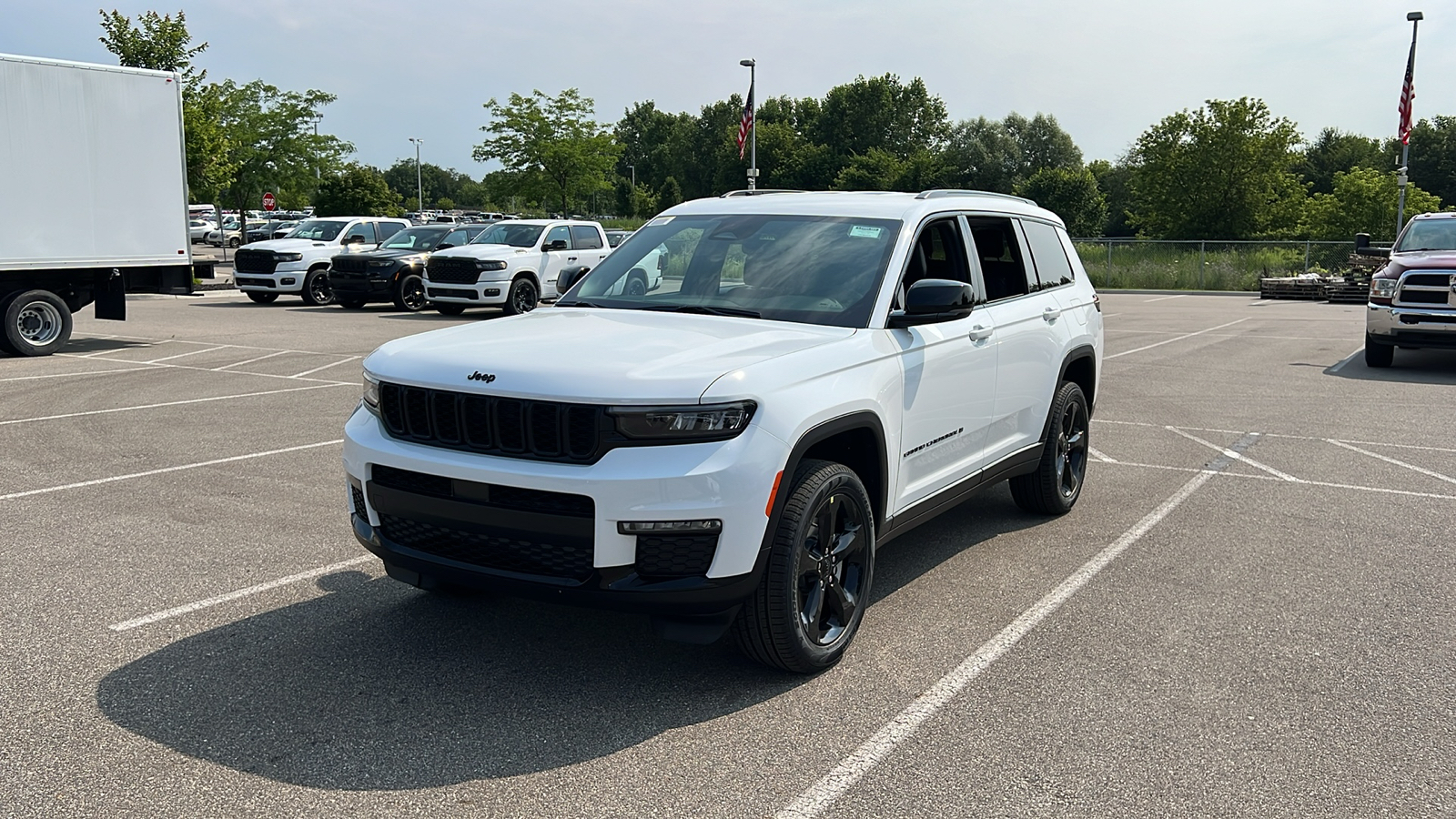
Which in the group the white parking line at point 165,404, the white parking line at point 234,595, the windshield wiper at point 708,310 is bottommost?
the white parking line at point 234,595

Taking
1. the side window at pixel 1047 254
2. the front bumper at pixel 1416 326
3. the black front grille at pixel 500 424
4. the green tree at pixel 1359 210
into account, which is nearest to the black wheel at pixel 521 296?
the front bumper at pixel 1416 326

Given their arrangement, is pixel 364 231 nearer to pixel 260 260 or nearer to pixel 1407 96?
pixel 260 260

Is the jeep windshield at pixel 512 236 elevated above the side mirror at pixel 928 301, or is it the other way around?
the jeep windshield at pixel 512 236

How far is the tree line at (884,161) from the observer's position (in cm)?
4406

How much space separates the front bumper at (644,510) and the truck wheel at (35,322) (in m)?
13.8

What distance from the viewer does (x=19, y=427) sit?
31.9 ft

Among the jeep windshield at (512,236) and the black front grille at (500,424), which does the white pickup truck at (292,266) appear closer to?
the jeep windshield at (512,236)

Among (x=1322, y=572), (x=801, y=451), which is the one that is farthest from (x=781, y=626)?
(x=1322, y=572)

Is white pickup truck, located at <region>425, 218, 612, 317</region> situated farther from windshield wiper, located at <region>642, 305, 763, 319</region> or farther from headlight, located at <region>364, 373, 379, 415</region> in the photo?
headlight, located at <region>364, 373, 379, 415</region>

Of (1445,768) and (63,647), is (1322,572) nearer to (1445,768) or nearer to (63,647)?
(1445,768)

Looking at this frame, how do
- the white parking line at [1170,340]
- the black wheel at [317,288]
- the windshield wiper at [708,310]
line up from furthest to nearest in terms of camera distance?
the black wheel at [317,288]
the white parking line at [1170,340]
the windshield wiper at [708,310]

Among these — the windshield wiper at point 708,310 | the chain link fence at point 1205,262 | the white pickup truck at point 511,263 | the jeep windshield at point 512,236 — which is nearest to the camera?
the windshield wiper at point 708,310

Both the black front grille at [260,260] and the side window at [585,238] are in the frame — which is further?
the black front grille at [260,260]

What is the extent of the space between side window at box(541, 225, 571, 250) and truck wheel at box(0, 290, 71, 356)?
9.33m
